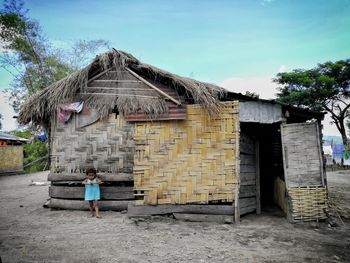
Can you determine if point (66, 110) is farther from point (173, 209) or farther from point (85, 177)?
point (173, 209)

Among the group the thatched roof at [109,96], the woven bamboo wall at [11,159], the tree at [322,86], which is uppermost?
the tree at [322,86]

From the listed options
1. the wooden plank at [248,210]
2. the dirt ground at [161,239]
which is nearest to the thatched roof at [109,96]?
the dirt ground at [161,239]

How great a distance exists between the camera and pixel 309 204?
Result: 18.9ft

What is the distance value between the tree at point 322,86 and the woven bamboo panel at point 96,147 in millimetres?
18477

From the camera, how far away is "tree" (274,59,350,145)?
20.5 metres

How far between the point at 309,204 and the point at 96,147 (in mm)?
5074

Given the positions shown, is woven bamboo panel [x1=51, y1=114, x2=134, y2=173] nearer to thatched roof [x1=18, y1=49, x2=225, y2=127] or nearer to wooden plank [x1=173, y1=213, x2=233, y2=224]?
thatched roof [x1=18, y1=49, x2=225, y2=127]

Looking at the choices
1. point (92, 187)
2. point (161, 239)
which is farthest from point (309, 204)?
point (92, 187)

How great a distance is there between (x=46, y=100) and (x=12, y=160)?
14244mm

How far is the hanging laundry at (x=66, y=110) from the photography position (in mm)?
6629

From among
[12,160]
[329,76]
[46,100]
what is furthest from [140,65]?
[329,76]

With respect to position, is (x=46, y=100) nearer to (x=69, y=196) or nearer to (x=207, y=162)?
(x=69, y=196)

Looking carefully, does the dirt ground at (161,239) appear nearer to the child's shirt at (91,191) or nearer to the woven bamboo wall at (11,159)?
the child's shirt at (91,191)

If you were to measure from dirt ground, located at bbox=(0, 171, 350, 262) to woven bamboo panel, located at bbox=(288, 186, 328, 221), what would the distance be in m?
0.21
